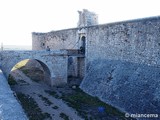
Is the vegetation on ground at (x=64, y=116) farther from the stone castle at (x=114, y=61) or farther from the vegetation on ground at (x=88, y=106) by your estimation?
the stone castle at (x=114, y=61)

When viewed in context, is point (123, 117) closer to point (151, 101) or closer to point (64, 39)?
Result: point (151, 101)

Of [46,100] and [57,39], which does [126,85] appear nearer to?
[46,100]

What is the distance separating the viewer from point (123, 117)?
1070 cm

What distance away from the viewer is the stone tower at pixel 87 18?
2145cm

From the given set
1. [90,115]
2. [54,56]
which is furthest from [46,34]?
[90,115]

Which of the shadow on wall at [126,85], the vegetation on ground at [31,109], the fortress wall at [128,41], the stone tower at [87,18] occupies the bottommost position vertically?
the vegetation on ground at [31,109]

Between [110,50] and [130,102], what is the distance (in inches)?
204

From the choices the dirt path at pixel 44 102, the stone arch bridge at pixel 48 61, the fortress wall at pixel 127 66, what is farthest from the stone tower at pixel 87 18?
the dirt path at pixel 44 102

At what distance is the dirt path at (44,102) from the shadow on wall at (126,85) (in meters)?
2.70

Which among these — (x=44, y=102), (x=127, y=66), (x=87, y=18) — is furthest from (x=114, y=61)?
(x=87, y=18)

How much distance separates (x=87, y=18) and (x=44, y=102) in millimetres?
11468

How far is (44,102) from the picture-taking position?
44.4 feet

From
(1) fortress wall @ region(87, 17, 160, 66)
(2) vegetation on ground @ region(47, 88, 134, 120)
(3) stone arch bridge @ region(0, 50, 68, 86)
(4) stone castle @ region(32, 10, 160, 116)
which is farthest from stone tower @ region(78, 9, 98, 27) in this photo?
(2) vegetation on ground @ region(47, 88, 134, 120)

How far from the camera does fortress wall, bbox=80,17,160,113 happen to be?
1095cm
